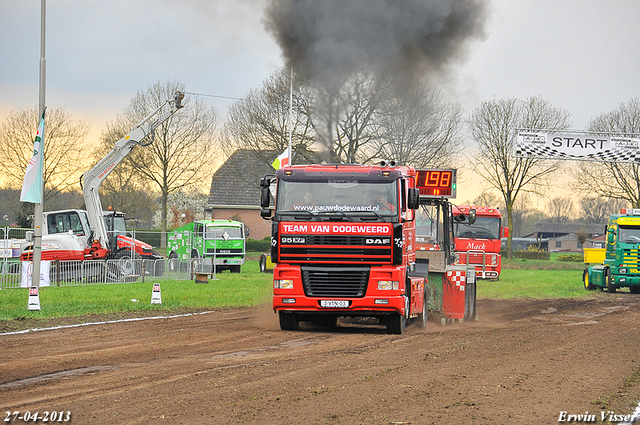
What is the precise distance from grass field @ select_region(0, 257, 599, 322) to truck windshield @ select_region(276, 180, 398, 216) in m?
6.22

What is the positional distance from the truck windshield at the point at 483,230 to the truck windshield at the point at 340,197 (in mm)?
22821

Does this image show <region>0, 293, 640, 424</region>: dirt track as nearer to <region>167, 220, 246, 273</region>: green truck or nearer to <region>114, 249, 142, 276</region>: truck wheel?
<region>114, 249, 142, 276</region>: truck wheel

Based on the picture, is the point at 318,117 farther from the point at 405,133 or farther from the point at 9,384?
the point at 9,384

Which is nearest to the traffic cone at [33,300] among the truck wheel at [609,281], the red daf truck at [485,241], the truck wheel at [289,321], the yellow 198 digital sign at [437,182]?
the truck wheel at [289,321]

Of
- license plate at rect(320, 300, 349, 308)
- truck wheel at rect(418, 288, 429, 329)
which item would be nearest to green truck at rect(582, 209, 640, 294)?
truck wheel at rect(418, 288, 429, 329)

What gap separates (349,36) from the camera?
58.0ft

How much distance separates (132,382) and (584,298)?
21.2m

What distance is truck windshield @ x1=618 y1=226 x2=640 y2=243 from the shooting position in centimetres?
2770

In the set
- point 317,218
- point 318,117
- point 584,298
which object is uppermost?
point 318,117

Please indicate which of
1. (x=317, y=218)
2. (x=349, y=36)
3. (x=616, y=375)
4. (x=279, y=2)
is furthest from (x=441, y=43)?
(x=616, y=375)

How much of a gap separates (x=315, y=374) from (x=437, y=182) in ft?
28.3

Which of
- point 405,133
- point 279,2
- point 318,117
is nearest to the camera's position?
point 279,2

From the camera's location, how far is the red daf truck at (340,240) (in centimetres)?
1198

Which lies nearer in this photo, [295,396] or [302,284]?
[295,396]
